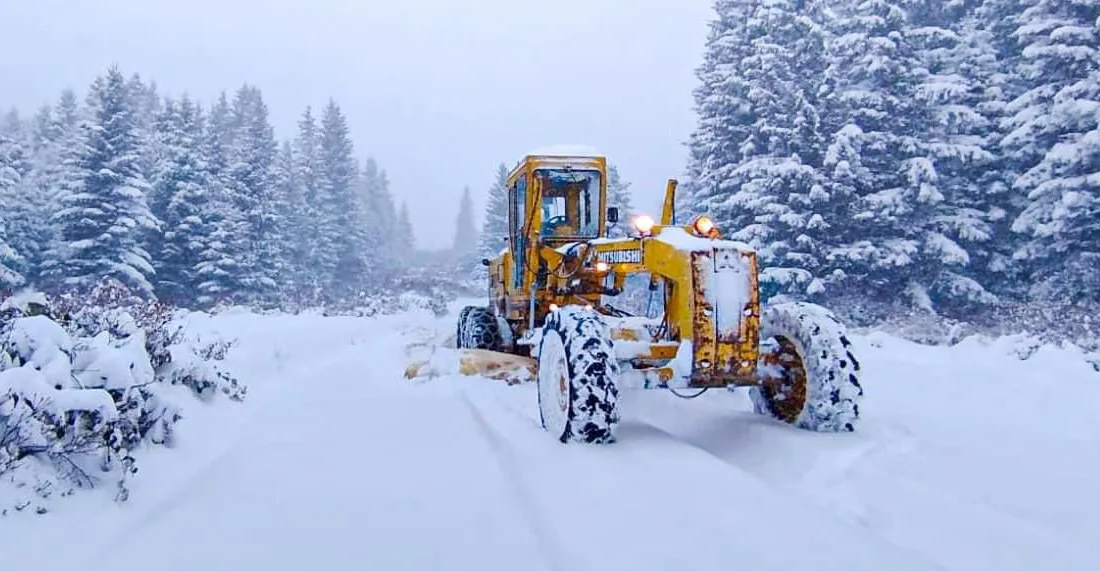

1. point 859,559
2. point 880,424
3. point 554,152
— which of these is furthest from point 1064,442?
point 554,152

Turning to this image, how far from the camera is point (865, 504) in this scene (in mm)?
4480

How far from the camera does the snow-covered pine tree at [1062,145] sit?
679 inches

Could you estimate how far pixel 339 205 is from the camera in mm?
51406

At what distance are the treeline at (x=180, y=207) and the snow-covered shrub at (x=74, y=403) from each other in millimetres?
22747

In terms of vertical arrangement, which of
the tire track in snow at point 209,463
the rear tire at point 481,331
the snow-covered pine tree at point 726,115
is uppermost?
the snow-covered pine tree at point 726,115

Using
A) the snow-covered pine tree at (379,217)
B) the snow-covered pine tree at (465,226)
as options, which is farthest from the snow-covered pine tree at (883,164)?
the snow-covered pine tree at (465,226)

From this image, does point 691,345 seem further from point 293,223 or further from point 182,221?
point 293,223

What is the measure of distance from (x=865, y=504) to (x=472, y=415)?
3.97 m

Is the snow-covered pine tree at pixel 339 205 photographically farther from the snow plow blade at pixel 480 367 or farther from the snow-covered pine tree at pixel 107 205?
the snow plow blade at pixel 480 367

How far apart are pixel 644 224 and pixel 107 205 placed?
2728cm

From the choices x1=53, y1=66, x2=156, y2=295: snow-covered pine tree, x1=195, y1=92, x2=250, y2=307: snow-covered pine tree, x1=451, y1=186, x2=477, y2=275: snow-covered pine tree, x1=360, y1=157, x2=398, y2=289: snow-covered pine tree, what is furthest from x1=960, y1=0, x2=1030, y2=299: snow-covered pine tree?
x1=451, y1=186, x2=477, y2=275: snow-covered pine tree

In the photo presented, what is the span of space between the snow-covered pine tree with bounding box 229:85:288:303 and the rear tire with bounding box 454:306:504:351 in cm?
2358

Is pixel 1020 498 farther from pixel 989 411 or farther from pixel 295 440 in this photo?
pixel 295 440

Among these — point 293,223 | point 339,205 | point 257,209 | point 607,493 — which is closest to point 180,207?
point 257,209
